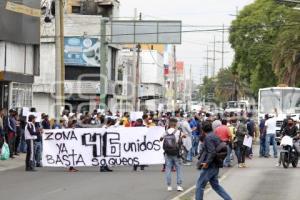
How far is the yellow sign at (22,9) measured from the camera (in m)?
32.2

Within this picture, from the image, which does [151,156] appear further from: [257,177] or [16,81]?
[16,81]

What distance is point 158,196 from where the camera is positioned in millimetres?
15844

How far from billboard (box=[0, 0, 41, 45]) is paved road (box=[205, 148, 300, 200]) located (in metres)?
13.1

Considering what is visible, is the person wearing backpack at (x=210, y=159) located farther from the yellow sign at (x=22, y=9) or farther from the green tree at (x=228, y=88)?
the green tree at (x=228, y=88)

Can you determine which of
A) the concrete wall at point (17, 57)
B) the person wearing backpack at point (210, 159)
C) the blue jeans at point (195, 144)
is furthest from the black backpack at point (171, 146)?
the concrete wall at point (17, 57)

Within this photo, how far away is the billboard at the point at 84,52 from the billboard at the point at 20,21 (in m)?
19.6

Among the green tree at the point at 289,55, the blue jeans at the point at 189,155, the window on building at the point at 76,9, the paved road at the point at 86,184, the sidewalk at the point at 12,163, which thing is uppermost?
the window on building at the point at 76,9

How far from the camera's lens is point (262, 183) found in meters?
18.9

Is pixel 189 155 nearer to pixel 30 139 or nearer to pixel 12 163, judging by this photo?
pixel 12 163

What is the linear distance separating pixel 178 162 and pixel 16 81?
1775 centimetres

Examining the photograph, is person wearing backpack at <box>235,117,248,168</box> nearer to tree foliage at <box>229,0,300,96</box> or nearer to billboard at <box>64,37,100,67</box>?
billboard at <box>64,37,100,67</box>

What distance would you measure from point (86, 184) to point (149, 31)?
86.6 feet

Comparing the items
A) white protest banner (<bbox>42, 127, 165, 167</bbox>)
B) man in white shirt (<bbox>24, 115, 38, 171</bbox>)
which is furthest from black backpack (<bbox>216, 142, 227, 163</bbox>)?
man in white shirt (<bbox>24, 115, 38, 171</bbox>)

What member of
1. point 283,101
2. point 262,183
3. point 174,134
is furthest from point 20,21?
point 283,101
